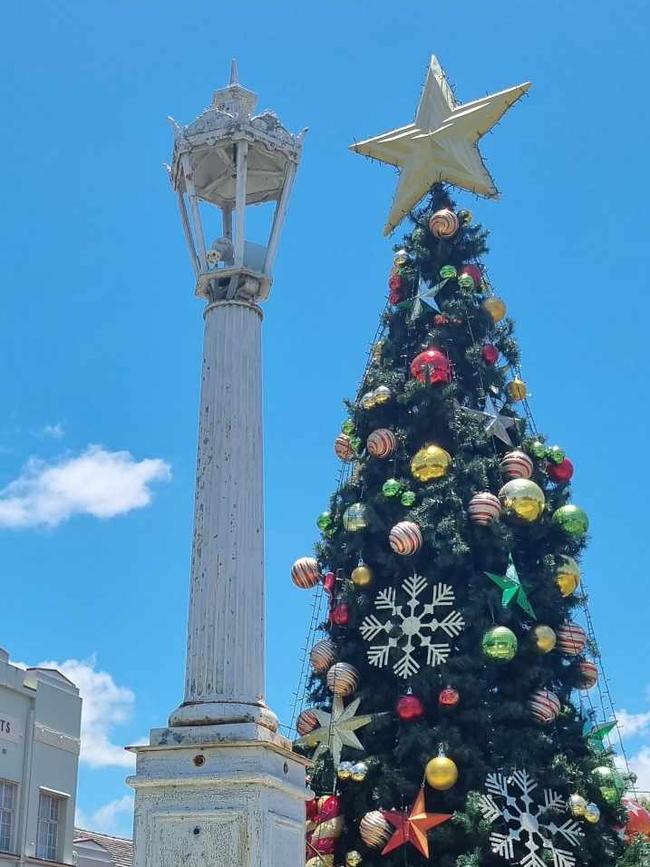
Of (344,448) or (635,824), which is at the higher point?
(344,448)

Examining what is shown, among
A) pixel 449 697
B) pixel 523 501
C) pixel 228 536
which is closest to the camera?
pixel 228 536

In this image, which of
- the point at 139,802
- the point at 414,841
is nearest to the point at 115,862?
the point at 414,841

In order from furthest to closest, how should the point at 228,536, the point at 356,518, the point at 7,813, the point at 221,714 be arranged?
the point at 7,813, the point at 356,518, the point at 228,536, the point at 221,714

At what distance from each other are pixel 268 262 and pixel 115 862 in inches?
693

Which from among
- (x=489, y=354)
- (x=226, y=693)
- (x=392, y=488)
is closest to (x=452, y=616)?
(x=392, y=488)

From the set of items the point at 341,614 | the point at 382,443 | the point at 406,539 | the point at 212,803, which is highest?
the point at 382,443

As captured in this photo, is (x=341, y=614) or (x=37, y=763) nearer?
(x=341, y=614)

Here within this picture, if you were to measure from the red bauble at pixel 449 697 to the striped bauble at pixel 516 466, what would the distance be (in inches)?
145

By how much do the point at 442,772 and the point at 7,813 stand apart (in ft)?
25.7

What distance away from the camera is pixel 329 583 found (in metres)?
18.8

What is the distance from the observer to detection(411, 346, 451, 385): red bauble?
18.5 m

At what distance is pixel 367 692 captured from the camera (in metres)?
17.2

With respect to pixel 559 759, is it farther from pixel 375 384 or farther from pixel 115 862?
pixel 115 862

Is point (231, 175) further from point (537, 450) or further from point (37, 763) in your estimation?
point (37, 763)
